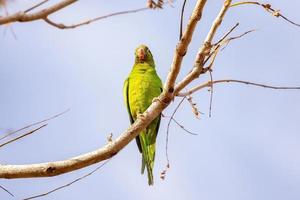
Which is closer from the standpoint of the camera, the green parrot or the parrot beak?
the green parrot

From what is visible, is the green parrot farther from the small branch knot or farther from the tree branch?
the small branch knot

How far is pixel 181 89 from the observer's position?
4.19 meters

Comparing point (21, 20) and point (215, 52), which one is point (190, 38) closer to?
point (215, 52)

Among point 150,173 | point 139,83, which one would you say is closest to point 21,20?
point 150,173

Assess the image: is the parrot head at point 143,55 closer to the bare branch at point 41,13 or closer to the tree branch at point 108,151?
the tree branch at point 108,151

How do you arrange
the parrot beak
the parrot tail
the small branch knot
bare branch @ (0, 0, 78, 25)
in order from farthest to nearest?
the parrot beak
the parrot tail
the small branch knot
bare branch @ (0, 0, 78, 25)

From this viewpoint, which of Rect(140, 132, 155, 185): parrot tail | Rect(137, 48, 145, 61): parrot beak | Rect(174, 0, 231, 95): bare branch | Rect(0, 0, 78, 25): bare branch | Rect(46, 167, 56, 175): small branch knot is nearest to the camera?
Rect(0, 0, 78, 25): bare branch

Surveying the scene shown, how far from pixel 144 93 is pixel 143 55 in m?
0.89

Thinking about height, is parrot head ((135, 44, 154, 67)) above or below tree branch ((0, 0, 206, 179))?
above

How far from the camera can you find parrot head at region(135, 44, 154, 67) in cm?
738

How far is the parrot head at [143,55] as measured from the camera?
291 inches

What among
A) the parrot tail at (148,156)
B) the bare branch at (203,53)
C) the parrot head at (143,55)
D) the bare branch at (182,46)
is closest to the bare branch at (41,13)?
the bare branch at (182,46)

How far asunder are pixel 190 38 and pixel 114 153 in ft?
3.50

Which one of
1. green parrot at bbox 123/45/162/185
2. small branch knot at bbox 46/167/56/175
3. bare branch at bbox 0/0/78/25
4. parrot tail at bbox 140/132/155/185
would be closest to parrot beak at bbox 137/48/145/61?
green parrot at bbox 123/45/162/185
